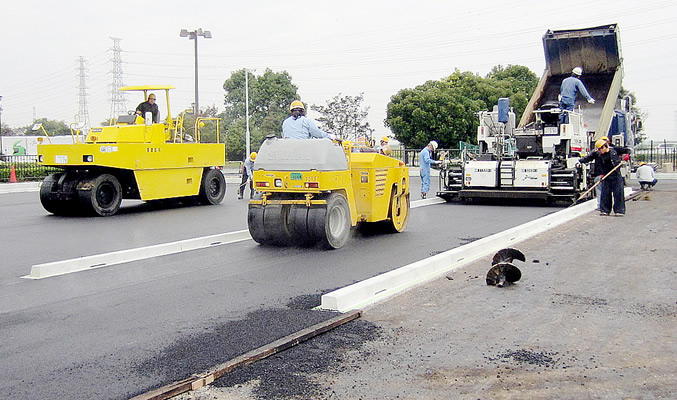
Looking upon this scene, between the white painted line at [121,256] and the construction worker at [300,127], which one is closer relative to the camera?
the white painted line at [121,256]

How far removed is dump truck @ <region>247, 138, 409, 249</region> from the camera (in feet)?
29.1

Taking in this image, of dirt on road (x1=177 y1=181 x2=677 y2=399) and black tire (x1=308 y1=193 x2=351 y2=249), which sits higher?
black tire (x1=308 y1=193 x2=351 y2=249)

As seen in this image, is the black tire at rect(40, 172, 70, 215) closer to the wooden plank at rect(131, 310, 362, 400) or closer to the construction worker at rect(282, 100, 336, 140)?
the construction worker at rect(282, 100, 336, 140)

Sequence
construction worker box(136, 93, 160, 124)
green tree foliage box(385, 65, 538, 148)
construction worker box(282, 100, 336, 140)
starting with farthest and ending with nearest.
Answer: green tree foliage box(385, 65, 538, 148)
construction worker box(136, 93, 160, 124)
construction worker box(282, 100, 336, 140)

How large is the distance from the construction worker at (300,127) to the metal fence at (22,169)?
1975 cm

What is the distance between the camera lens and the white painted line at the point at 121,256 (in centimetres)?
747

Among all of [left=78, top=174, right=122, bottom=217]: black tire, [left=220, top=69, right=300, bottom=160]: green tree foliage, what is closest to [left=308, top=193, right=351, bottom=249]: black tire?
[left=78, top=174, right=122, bottom=217]: black tire

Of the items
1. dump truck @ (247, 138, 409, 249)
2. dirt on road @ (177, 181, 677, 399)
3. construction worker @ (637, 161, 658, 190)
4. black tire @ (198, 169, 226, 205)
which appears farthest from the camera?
construction worker @ (637, 161, 658, 190)

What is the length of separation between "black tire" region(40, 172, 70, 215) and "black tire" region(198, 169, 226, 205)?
3514 millimetres

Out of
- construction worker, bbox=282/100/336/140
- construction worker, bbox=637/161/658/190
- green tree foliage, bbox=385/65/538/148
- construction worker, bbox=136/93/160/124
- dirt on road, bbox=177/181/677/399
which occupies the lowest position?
dirt on road, bbox=177/181/677/399

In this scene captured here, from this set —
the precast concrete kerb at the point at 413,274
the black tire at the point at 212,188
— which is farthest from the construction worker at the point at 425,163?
the precast concrete kerb at the point at 413,274

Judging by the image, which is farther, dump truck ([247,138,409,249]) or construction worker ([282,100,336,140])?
construction worker ([282,100,336,140])

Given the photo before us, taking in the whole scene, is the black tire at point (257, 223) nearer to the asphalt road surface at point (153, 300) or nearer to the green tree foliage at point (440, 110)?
the asphalt road surface at point (153, 300)

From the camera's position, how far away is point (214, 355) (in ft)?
15.0
